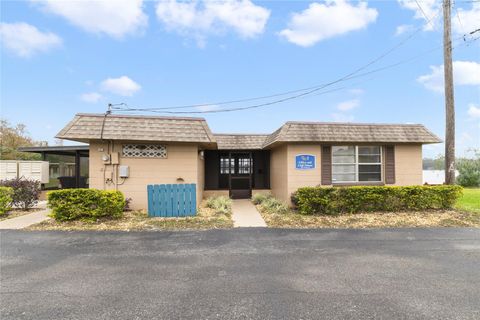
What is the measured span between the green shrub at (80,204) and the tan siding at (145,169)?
5.49 feet

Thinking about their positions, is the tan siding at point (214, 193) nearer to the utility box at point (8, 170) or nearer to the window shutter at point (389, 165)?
the window shutter at point (389, 165)

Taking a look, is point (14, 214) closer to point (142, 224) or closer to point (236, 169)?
point (142, 224)

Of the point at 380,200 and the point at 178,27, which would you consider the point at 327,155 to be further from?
the point at 178,27

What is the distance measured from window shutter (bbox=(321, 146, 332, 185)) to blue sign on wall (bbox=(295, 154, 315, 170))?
0.45 meters

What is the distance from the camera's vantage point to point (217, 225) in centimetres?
705

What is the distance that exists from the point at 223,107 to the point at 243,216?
10313mm

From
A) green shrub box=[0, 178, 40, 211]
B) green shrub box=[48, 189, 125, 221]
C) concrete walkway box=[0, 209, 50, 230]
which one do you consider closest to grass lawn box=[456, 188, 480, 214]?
green shrub box=[48, 189, 125, 221]

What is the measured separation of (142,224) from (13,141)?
24298mm

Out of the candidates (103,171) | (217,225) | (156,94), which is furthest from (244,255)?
(156,94)

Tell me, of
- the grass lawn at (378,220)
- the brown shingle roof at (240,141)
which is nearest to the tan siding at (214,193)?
the brown shingle roof at (240,141)

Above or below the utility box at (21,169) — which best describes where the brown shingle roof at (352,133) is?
above

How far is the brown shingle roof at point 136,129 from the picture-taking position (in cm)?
850

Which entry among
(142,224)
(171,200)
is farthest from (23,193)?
(171,200)

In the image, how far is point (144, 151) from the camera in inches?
367
